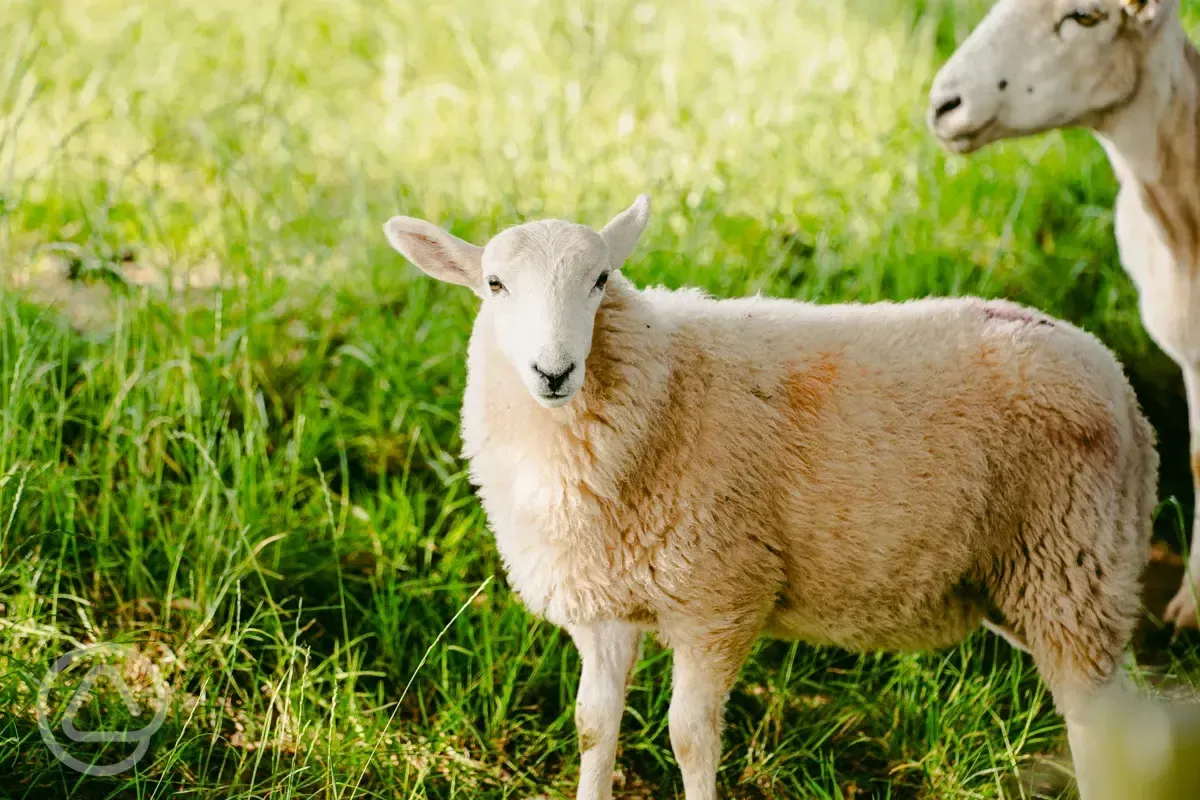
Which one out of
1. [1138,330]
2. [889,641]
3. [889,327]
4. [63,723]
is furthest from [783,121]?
[63,723]

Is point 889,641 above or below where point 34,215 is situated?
below

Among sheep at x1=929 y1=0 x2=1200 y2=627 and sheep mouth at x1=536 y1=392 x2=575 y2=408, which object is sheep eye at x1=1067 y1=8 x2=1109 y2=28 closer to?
sheep at x1=929 y1=0 x2=1200 y2=627

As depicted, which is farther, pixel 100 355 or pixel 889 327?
pixel 100 355

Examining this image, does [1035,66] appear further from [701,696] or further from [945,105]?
[701,696]

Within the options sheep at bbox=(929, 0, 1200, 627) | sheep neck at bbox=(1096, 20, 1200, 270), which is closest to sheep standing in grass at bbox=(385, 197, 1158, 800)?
sheep at bbox=(929, 0, 1200, 627)

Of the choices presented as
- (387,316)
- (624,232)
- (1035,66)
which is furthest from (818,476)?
(387,316)

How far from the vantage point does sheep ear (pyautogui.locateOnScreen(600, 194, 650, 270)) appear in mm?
2516

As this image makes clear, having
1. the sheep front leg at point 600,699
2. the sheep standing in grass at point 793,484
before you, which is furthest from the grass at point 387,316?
the sheep standing in grass at point 793,484

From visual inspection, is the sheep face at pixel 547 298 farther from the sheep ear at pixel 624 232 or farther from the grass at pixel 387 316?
the grass at pixel 387 316

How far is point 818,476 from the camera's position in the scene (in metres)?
2.65

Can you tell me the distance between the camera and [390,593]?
130 inches

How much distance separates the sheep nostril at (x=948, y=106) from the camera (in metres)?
3.37

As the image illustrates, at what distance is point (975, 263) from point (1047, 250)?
15.8 inches

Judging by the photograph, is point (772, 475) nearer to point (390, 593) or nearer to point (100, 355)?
point (390, 593)
